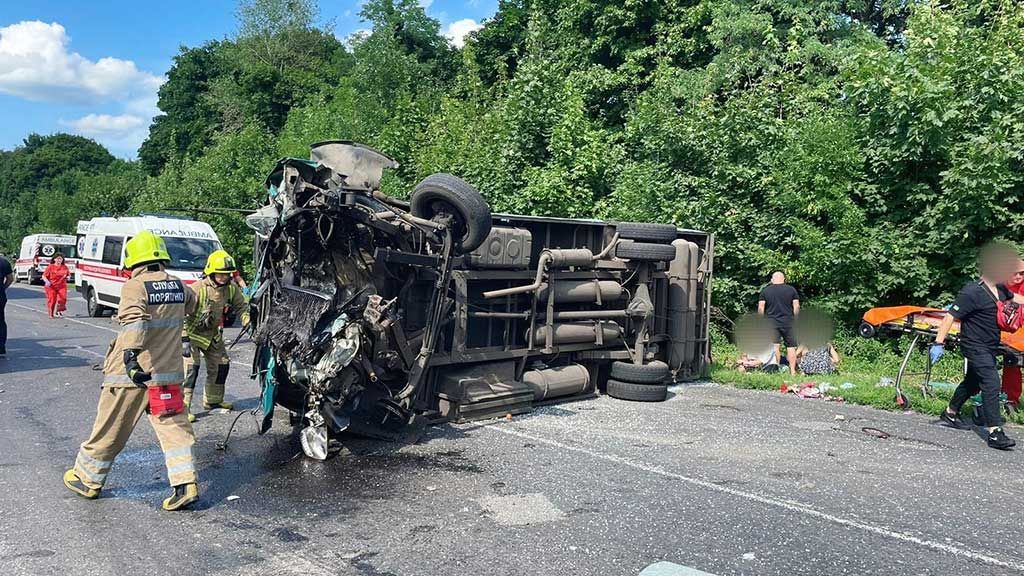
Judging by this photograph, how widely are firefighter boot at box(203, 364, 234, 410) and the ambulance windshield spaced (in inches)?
345

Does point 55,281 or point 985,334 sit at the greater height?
point 55,281

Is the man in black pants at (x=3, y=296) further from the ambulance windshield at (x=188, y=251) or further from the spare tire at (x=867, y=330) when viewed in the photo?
the spare tire at (x=867, y=330)

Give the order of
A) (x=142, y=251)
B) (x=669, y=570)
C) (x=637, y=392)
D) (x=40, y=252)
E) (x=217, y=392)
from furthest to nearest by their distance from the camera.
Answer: (x=40, y=252) → (x=637, y=392) → (x=217, y=392) → (x=142, y=251) → (x=669, y=570)

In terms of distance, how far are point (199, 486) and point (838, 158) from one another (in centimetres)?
1087

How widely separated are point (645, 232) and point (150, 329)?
19.6 feet

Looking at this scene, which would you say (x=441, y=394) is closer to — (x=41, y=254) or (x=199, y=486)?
(x=199, y=486)

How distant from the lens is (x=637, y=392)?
30.4ft

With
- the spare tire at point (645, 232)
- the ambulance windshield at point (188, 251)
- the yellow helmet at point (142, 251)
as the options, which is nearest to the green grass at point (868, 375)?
the spare tire at point (645, 232)

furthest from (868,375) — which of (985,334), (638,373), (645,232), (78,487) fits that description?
(78,487)

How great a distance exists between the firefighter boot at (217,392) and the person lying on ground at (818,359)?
834cm

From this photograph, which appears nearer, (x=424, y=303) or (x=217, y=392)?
(x=424, y=303)

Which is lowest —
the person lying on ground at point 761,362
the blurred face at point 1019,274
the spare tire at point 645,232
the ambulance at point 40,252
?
the person lying on ground at point 761,362

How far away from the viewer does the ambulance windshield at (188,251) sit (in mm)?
16406

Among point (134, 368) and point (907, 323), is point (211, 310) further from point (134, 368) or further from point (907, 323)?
point (907, 323)
